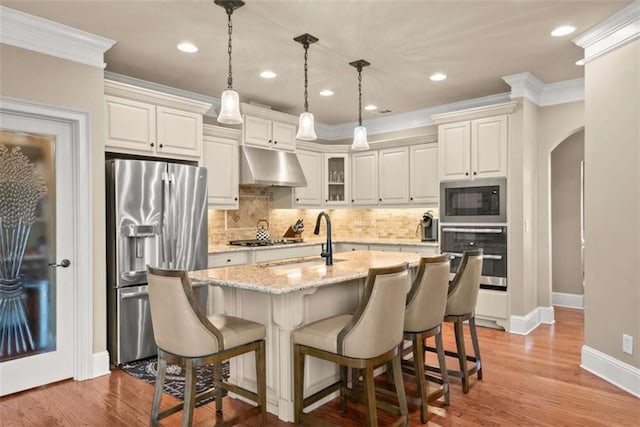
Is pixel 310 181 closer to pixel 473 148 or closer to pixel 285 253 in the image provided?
pixel 285 253

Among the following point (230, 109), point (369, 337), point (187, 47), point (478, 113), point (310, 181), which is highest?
point (187, 47)

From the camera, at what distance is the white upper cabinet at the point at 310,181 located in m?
6.05

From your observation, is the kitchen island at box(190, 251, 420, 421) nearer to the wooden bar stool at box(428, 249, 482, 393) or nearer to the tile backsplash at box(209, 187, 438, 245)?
the wooden bar stool at box(428, 249, 482, 393)

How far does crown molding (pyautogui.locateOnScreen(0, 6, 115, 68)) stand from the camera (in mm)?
2986

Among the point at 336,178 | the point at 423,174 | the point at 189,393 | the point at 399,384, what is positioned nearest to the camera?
the point at 189,393

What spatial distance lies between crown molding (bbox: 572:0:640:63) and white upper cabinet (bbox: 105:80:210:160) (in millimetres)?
3559

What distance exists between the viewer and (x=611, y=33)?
3.26 meters

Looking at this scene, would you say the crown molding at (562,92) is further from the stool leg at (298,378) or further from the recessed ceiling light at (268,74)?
the stool leg at (298,378)

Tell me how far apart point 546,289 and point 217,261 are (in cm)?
391

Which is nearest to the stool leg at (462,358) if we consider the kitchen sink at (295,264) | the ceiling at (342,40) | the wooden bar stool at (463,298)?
the wooden bar stool at (463,298)

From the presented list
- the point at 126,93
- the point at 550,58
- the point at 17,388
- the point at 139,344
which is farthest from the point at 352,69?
the point at 17,388

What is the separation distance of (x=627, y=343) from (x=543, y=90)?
2.96 meters

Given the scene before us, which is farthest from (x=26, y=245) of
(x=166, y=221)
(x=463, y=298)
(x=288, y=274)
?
(x=463, y=298)

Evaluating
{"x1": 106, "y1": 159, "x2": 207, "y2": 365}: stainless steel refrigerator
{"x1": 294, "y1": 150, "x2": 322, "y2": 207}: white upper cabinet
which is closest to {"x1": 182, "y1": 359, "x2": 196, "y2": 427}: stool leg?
{"x1": 106, "y1": 159, "x2": 207, "y2": 365}: stainless steel refrigerator
